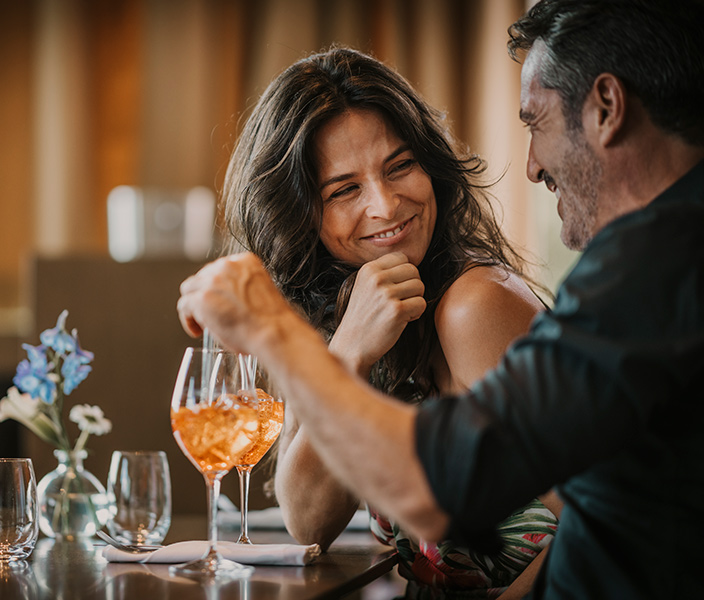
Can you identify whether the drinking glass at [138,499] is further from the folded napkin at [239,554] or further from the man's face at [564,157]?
the man's face at [564,157]

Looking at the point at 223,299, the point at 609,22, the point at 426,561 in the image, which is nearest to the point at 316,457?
the point at 426,561

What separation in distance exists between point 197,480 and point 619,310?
6.53 feet

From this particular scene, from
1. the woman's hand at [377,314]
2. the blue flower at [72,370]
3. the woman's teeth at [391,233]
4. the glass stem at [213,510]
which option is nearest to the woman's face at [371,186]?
the woman's teeth at [391,233]

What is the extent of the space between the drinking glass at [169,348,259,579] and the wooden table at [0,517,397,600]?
0.16 ft


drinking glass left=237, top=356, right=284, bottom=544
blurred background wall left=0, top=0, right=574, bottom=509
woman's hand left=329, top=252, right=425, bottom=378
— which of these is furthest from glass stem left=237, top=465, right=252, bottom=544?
blurred background wall left=0, top=0, right=574, bottom=509

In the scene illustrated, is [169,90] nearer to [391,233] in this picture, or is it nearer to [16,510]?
[391,233]

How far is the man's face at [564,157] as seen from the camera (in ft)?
3.34

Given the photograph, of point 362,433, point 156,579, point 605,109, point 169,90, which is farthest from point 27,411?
point 169,90

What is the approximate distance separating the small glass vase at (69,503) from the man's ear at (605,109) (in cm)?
95

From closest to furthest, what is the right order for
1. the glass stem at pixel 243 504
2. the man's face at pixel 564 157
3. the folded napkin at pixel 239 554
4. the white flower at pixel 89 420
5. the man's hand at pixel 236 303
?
the man's hand at pixel 236 303 → the man's face at pixel 564 157 → the folded napkin at pixel 239 554 → the glass stem at pixel 243 504 → the white flower at pixel 89 420

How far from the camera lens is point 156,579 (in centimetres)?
103

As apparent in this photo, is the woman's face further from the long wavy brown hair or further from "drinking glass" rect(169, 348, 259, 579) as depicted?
"drinking glass" rect(169, 348, 259, 579)

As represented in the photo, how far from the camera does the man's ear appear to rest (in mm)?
973

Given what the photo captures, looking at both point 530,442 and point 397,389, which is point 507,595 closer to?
point 397,389
